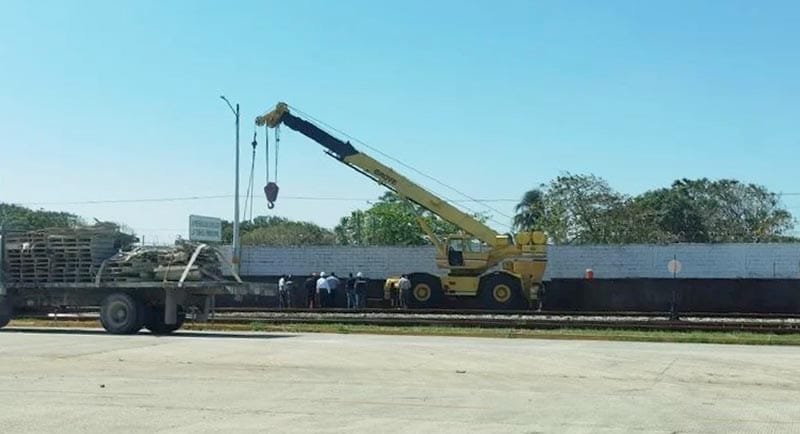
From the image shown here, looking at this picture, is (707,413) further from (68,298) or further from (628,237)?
(628,237)

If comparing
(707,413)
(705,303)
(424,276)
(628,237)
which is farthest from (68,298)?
(628,237)

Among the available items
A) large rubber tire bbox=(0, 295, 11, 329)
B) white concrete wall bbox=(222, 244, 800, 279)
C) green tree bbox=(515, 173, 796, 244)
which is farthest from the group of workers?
green tree bbox=(515, 173, 796, 244)

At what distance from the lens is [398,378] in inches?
533

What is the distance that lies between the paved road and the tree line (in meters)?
39.8

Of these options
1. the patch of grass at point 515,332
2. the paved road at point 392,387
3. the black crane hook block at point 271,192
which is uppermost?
the black crane hook block at point 271,192

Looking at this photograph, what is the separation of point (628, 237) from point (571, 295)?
30223 millimetres

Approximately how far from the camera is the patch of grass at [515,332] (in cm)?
2118

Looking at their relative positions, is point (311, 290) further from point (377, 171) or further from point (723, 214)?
point (723, 214)

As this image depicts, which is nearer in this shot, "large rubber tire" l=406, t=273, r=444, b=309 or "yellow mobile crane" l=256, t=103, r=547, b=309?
"yellow mobile crane" l=256, t=103, r=547, b=309

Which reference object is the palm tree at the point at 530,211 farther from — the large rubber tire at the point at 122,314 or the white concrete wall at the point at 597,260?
the large rubber tire at the point at 122,314

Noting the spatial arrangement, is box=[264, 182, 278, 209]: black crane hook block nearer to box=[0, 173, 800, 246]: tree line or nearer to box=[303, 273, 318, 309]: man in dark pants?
box=[303, 273, 318, 309]: man in dark pants

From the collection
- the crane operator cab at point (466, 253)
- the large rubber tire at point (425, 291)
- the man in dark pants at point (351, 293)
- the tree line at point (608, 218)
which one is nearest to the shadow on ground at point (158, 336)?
the man in dark pants at point (351, 293)

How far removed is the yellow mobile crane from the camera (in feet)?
112

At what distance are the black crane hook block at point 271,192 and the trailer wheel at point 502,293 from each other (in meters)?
9.26
